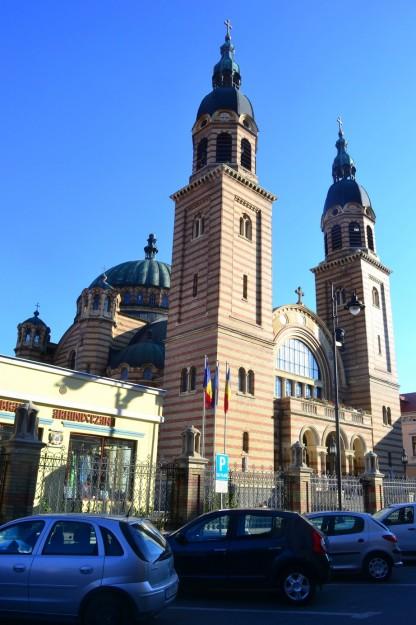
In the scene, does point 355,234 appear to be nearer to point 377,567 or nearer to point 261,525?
point 377,567

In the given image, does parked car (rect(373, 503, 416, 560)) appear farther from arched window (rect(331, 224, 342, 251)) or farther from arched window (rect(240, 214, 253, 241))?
arched window (rect(331, 224, 342, 251))

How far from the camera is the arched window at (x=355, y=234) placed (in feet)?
144

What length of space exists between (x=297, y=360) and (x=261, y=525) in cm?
2838

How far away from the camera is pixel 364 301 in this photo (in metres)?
41.5

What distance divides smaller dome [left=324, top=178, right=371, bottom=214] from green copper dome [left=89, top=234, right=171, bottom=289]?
16.7 metres

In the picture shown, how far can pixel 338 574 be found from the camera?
11.7m

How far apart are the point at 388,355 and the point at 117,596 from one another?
39.0m

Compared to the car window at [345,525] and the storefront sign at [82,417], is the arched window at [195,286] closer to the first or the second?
the storefront sign at [82,417]

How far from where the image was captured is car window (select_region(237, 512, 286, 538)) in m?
9.18

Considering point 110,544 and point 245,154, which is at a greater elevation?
point 245,154

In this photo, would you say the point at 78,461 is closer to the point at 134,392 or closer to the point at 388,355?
the point at 134,392

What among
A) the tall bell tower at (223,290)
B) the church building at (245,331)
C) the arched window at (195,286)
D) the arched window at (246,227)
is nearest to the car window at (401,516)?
the church building at (245,331)

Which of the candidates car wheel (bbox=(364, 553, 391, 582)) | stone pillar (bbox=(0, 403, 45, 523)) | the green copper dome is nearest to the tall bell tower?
stone pillar (bbox=(0, 403, 45, 523))

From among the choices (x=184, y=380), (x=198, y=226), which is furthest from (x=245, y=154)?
(x=184, y=380)
